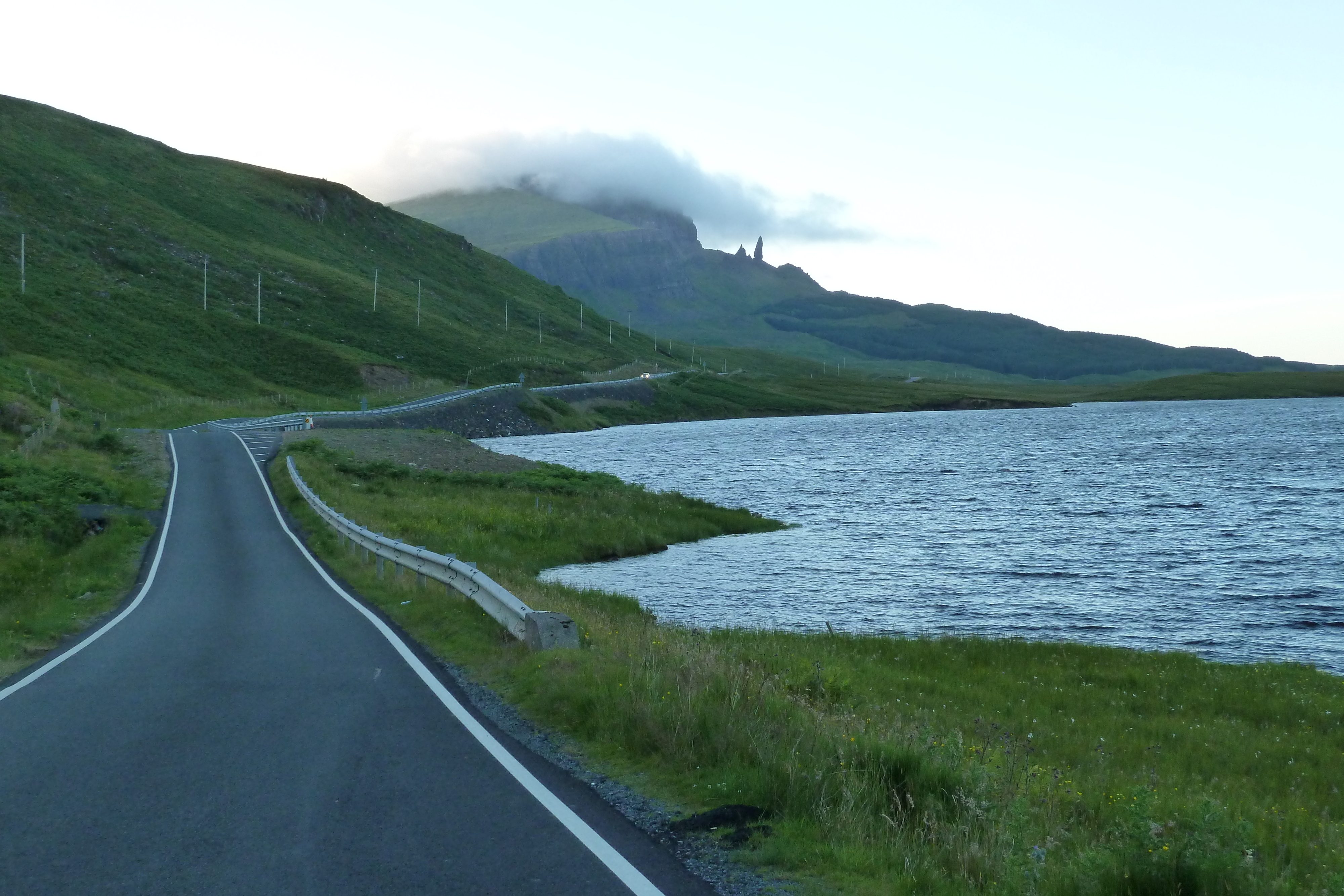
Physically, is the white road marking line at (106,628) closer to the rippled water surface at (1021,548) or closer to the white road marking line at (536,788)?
the white road marking line at (536,788)

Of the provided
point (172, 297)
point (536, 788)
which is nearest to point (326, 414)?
point (172, 297)

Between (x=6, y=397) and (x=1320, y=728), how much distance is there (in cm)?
5550

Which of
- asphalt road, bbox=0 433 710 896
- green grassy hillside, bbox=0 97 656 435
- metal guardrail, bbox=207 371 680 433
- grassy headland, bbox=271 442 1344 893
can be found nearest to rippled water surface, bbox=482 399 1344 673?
grassy headland, bbox=271 442 1344 893

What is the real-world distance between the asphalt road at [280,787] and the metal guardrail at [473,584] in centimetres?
128

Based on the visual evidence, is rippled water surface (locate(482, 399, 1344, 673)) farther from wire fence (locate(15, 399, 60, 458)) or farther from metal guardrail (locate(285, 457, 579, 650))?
wire fence (locate(15, 399, 60, 458))

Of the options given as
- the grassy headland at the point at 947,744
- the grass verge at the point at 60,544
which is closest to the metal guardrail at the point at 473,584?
the grassy headland at the point at 947,744

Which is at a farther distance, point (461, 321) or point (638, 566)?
point (461, 321)

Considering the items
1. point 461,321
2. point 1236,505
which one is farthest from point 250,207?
point 1236,505

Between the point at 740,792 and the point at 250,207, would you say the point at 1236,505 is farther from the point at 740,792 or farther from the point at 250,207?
the point at 250,207

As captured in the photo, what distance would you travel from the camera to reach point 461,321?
193 metres

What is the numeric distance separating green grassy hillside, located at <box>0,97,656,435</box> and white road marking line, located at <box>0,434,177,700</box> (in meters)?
34.3

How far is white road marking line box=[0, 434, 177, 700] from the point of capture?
12.6m

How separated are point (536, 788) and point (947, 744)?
128 inches

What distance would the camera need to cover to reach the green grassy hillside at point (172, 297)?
9819 centimetres
